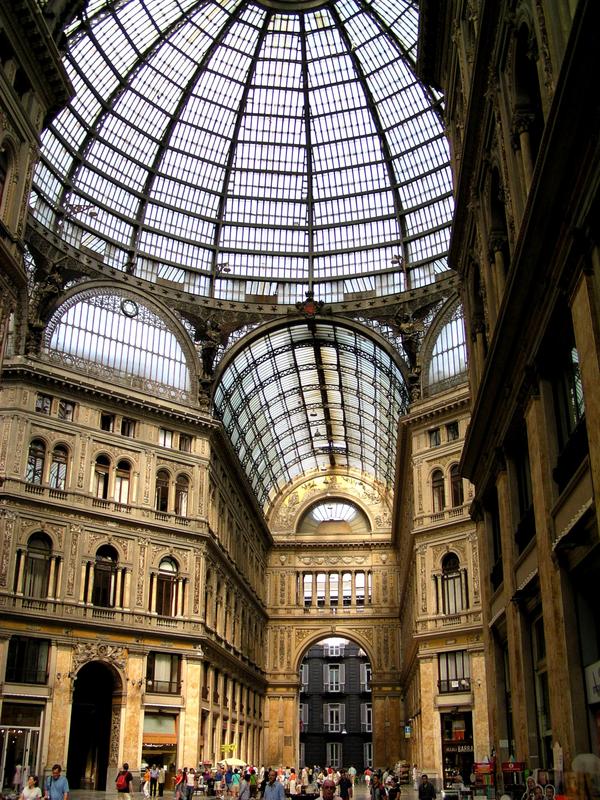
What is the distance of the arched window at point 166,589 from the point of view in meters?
47.5

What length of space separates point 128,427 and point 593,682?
3728cm

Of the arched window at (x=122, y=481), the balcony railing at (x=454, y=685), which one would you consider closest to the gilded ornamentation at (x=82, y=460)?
the arched window at (x=122, y=481)

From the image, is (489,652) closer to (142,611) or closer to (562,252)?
(562,252)

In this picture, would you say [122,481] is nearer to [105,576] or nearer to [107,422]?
[107,422]

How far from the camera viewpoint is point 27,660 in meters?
40.9

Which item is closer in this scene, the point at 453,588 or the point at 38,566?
the point at 38,566

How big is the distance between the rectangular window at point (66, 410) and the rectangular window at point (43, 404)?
1.93 feet

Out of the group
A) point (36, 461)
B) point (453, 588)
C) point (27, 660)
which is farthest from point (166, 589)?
point (453, 588)

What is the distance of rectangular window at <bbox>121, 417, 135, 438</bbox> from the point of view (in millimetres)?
48562

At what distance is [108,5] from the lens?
45.5m

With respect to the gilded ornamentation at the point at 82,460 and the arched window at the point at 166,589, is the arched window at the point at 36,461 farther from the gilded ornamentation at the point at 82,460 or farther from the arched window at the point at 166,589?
the arched window at the point at 166,589

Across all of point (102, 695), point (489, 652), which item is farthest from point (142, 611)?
point (489, 652)

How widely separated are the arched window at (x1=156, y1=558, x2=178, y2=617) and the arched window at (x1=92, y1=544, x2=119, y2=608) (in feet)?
9.43

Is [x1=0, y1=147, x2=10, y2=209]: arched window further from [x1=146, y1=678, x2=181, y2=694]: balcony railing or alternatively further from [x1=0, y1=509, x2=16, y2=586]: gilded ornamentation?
[x1=146, y1=678, x2=181, y2=694]: balcony railing
